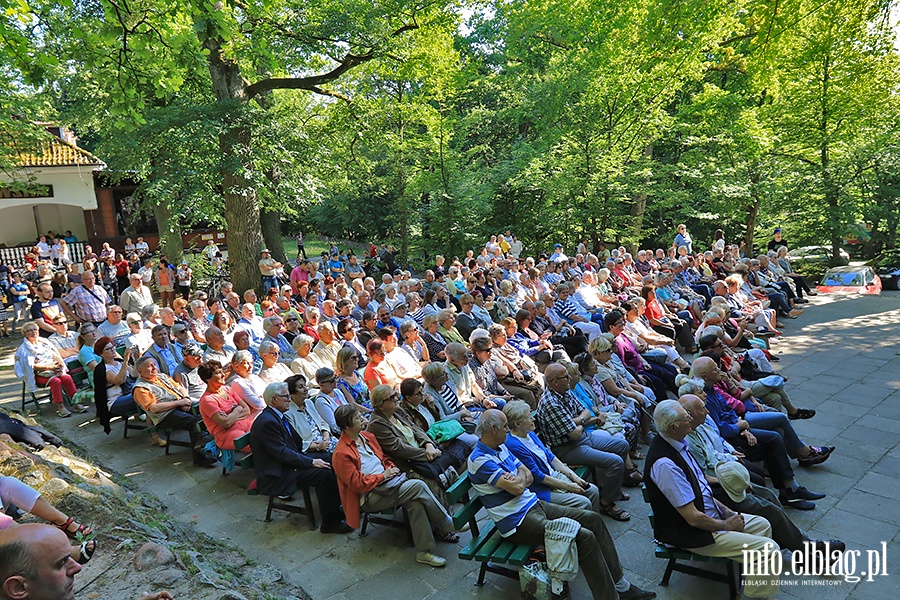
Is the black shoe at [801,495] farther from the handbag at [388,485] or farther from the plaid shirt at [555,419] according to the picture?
the handbag at [388,485]

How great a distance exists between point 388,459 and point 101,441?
4004 millimetres

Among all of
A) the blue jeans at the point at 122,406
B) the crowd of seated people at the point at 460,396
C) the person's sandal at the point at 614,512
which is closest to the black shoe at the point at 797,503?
the crowd of seated people at the point at 460,396

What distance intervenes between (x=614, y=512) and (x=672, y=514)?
3.50 ft

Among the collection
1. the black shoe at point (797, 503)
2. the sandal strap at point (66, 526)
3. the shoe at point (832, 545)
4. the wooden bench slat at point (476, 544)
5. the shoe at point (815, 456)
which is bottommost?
the black shoe at point (797, 503)

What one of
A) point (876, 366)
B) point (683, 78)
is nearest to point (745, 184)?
point (683, 78)

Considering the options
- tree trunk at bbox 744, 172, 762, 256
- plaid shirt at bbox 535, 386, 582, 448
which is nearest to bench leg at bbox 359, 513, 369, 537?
plaid shirt at bbox 535, 386, 582, 448

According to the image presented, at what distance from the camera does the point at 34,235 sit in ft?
75.1

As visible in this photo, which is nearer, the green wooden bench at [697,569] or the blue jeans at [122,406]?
the green wooden bench at [697,569]

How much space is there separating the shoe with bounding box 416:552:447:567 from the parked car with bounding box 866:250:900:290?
1510 centimetres

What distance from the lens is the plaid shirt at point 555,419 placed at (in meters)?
4.58

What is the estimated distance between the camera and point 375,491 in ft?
13.6

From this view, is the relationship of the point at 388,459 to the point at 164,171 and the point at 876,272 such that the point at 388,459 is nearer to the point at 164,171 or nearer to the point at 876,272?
the point at 164,171

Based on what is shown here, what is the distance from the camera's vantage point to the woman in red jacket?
406cm

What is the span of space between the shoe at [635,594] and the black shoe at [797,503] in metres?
1.82
